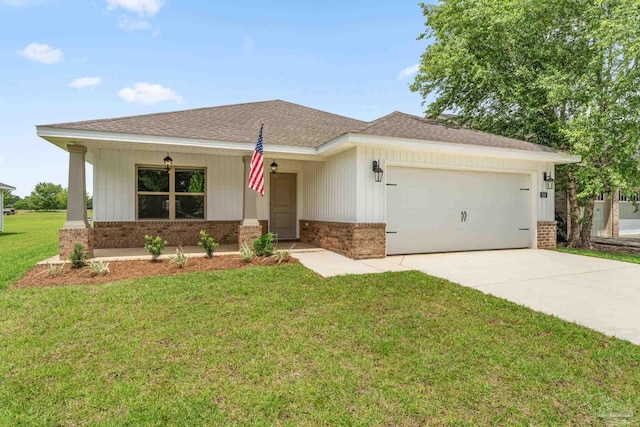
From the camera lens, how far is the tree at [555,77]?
8.29 m

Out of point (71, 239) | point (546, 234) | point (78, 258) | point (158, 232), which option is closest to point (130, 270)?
point (78, 258)

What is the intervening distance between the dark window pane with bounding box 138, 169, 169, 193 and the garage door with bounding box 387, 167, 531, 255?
6.61 meters

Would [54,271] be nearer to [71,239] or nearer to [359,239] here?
[71,239]

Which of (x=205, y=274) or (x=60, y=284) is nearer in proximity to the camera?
(x=60, y=284)

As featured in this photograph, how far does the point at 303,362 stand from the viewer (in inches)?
109

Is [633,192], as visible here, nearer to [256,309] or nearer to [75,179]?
[256,309]

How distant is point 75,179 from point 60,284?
2872mm

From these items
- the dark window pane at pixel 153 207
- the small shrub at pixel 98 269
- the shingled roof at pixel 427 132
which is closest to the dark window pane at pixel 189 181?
the dark window pane at pixel 153 207

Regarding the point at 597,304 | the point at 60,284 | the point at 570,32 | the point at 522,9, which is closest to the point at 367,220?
the point at 597,304

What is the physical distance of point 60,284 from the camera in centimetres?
517

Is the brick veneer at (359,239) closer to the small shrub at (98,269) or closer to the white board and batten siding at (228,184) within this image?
the white board and batten siding at (228,184)

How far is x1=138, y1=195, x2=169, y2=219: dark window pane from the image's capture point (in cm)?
923

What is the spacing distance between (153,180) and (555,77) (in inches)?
482

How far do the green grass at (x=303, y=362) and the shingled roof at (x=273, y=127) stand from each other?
4.18 meters
